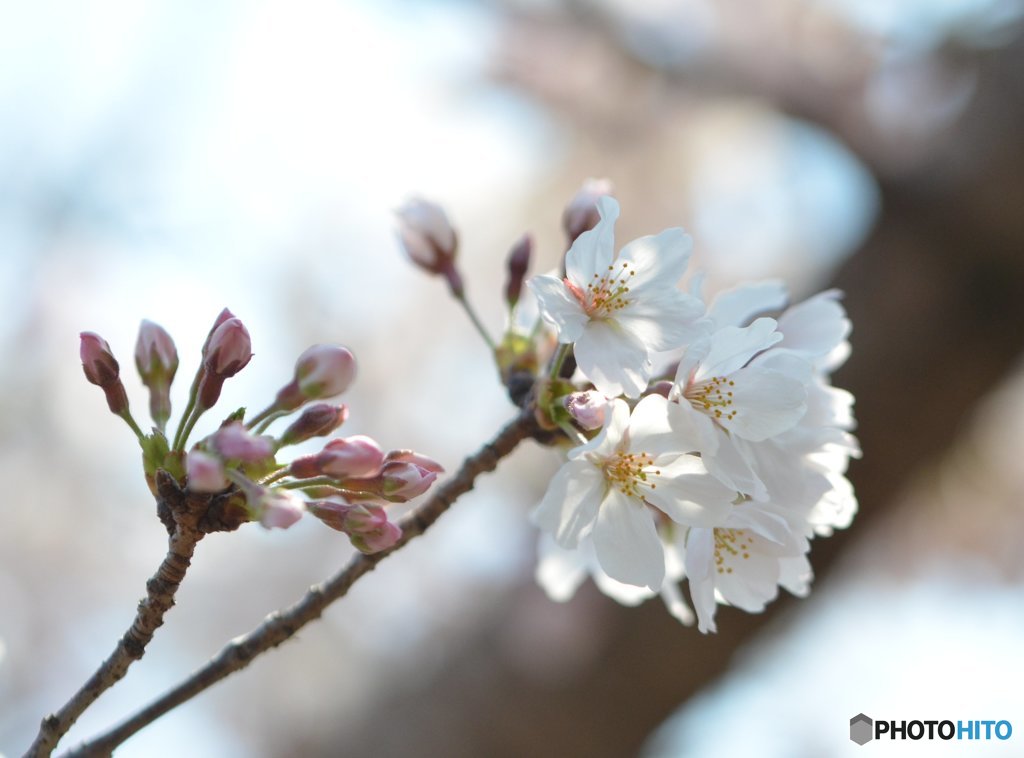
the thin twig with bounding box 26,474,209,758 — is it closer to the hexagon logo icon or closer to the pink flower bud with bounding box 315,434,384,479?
the pink flower bud with bounding box 315,434,384,479

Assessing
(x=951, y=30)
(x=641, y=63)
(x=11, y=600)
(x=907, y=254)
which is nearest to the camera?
(x=907, y=254)

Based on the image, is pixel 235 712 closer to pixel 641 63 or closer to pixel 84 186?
pixel 84 186

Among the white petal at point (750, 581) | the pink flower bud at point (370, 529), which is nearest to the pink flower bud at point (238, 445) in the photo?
the pink flower bud at point (370, 529)

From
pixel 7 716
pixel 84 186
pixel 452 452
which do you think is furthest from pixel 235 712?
pixel 84 186

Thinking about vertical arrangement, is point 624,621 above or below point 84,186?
below

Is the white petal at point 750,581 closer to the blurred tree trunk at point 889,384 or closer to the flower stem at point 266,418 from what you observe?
the flower stem at point 266,418

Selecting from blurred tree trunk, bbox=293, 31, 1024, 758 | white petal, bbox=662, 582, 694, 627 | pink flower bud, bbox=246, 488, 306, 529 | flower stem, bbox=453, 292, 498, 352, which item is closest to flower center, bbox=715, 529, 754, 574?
white petal, bbox=662, 582, 694, 627
